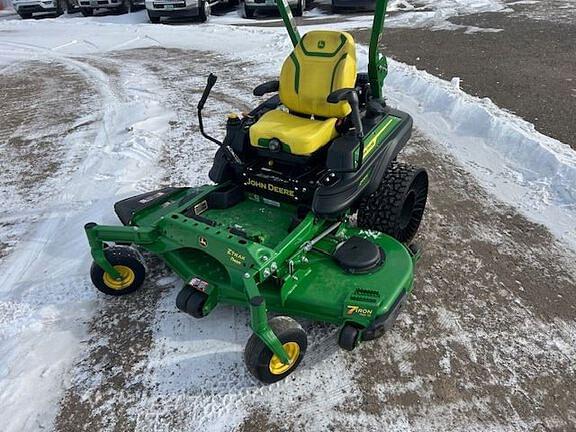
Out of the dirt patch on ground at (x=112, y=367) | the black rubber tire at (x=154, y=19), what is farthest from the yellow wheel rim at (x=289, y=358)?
the black rubber tire at (x=154, y=19)

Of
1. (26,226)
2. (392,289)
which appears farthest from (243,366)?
(26,226)

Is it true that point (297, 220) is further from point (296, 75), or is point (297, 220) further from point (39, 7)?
point (39, 7)

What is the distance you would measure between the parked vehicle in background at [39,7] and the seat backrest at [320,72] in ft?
54.7

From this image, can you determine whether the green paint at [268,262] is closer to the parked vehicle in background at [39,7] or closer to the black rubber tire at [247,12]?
the black rubber tire at [247,12]

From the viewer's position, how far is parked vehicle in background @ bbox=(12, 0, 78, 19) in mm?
17094

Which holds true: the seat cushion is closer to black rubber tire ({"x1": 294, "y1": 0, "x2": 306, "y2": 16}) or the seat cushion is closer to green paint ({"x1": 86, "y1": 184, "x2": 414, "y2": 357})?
green paint ({"x1": 86, "y1": 184, "x2": 414, "y2": 357})

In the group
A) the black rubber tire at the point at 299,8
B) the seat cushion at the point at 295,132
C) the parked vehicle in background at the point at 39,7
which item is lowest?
the parked vehicle in background at the point at 39,7

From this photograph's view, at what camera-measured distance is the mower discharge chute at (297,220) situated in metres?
3.10

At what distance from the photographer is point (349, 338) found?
300 centimetres

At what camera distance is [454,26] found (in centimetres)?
1191

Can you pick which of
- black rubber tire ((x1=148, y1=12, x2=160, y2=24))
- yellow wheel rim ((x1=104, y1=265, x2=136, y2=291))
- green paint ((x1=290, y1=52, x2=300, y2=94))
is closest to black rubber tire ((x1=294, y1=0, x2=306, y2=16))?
black rubber tire ((x1=148, y1=12, x2=160, y2=24))

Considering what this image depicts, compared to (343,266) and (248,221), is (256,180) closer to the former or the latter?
(248,221)

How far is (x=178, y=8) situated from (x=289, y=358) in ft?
43.6

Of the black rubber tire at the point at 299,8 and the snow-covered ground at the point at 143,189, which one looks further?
the black rubber tire at the point at 299,8
